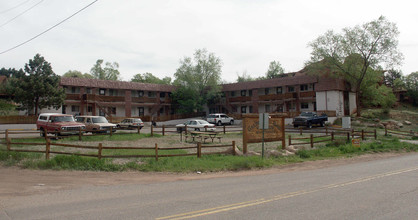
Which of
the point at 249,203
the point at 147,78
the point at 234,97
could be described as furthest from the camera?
the point at 147,78

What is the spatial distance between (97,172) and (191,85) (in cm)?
4316

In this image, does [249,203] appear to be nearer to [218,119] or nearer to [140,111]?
[218,119]

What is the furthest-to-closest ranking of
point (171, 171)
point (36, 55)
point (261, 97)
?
point (261, 97) < point (36, 55) < point (171, 171)

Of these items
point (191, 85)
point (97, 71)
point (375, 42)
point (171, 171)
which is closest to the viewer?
point (171, 171)

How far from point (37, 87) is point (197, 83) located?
87.4 ft

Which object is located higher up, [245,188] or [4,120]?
[4,120]

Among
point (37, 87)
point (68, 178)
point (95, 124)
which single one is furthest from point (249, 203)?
point (37, 87)

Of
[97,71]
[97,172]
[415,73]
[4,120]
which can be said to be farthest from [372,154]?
[97,71]

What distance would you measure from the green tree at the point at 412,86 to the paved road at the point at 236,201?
57.5m

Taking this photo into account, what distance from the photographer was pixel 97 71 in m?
76.0

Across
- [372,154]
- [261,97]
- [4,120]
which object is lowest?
[372,154]

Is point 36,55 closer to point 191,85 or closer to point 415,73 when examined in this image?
point 191,85

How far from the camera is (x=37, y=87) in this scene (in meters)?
36.2

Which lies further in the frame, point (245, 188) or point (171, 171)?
point (171, 171)
